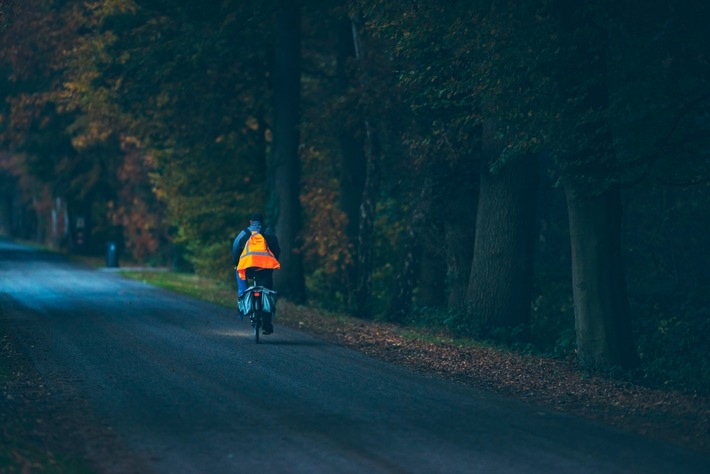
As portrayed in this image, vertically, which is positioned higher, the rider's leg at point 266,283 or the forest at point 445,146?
the forest at point 445,146

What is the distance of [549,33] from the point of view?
15.0 m

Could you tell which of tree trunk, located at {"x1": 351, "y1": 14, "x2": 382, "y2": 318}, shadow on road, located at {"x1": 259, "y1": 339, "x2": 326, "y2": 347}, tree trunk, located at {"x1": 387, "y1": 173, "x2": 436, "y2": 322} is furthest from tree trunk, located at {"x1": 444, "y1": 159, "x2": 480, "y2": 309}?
shadow on road, located at {"x1": 259, "y1": 339, "x2": 326, "y2": 347}

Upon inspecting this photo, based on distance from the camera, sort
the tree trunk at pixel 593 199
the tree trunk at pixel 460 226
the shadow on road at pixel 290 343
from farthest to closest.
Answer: the tree trunk at pixel 460 226 < the shadow on road at pixel 290 343 < the tree trunk at pixel 593 199

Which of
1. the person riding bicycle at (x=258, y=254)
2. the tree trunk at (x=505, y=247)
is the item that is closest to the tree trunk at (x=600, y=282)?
the tree trunk at (x=505, y=247)

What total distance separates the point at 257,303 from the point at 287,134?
12.6 m

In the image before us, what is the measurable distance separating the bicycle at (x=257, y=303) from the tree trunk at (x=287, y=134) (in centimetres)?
1201

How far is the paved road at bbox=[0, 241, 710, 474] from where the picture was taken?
8.45 metres

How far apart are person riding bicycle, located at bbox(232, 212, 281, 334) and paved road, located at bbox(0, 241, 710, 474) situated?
1076 millimetres

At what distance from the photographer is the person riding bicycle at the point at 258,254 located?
16.7m

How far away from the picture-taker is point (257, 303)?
55.0 ft

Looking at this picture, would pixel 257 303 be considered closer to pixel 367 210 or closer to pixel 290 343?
pixel 290 343

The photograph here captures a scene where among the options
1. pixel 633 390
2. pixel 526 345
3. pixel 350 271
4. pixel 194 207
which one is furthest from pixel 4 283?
pixel 633 390

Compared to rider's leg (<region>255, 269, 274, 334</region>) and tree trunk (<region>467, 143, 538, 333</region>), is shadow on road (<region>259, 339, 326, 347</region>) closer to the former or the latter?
rider's leg (<region>255, 269, 274, 334</region>)

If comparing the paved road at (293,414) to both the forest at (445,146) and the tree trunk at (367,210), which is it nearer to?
the forest at (445,146)
